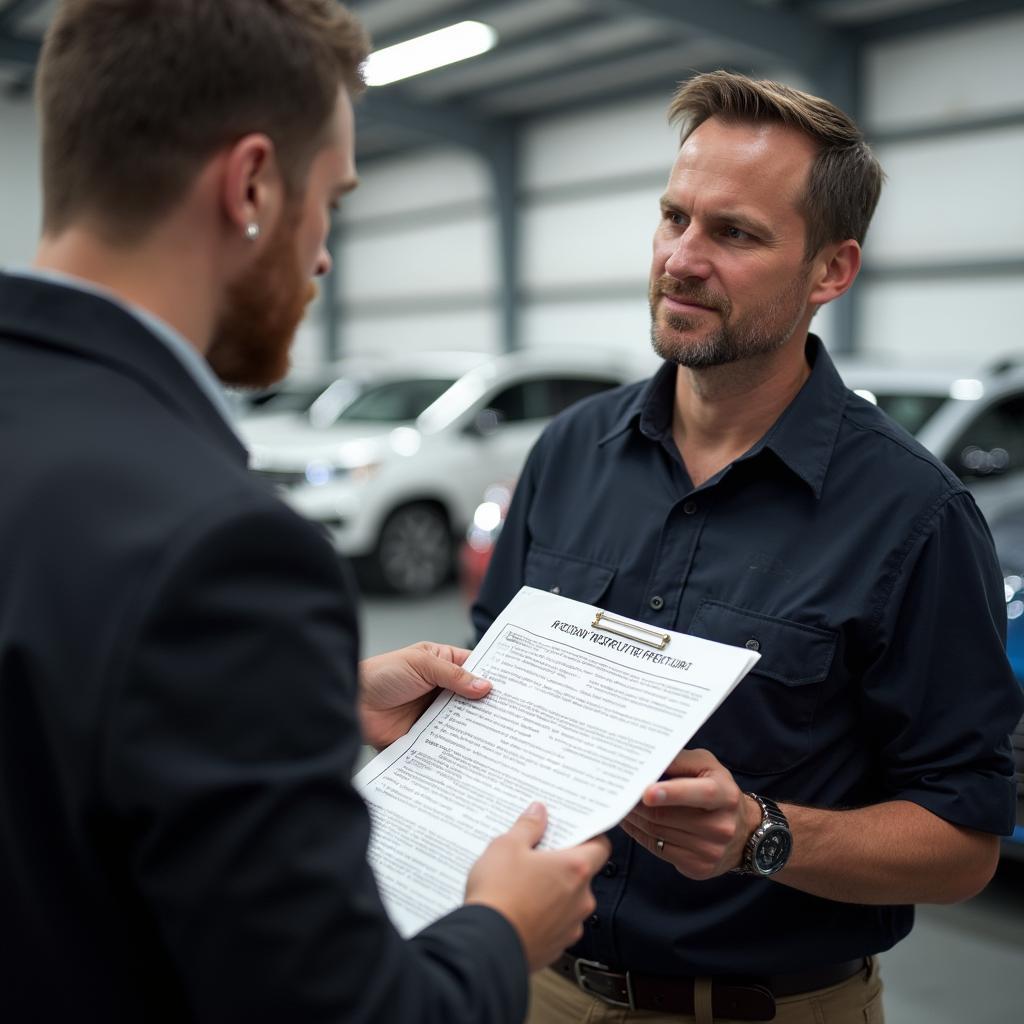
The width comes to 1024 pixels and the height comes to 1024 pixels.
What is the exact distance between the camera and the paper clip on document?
136cm

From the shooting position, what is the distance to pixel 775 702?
5.06 feet

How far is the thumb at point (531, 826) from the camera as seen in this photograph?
3.54 ft

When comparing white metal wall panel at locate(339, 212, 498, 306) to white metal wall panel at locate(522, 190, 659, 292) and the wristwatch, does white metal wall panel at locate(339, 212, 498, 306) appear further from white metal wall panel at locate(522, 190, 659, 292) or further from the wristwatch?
the wristwatch

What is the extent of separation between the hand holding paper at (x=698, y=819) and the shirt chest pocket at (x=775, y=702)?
17cm

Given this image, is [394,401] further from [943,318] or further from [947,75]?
[947,75]

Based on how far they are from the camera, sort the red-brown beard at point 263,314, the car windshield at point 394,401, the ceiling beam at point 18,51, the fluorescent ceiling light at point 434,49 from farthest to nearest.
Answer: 1. the ceiling beam at point 18,51
2. the fluorescent ceiling light at point 434,49
3. the car windshield at point 394,401
4. the red-brown beard at point 263,314

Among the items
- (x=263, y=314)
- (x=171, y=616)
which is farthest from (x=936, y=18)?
(x=171, y=616)

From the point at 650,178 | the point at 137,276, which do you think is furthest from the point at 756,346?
the point at 650,178

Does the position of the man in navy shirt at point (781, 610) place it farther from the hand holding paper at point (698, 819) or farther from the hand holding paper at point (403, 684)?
the hand holding paper at point (403, 684)

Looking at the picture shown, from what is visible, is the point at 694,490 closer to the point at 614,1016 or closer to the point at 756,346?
the point at 756,346

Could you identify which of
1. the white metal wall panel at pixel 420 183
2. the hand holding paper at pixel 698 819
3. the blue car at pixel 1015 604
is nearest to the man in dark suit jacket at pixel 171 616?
the hand holding paper at pixel 698 819

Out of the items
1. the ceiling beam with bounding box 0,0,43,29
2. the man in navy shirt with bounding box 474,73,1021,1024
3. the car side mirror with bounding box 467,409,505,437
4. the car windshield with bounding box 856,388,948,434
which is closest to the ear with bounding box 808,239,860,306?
the man in navy shirt with bounding box 474,73,1021,1024

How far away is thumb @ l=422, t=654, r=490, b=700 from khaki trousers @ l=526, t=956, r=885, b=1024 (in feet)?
1.76

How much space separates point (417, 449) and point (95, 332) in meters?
6.81
